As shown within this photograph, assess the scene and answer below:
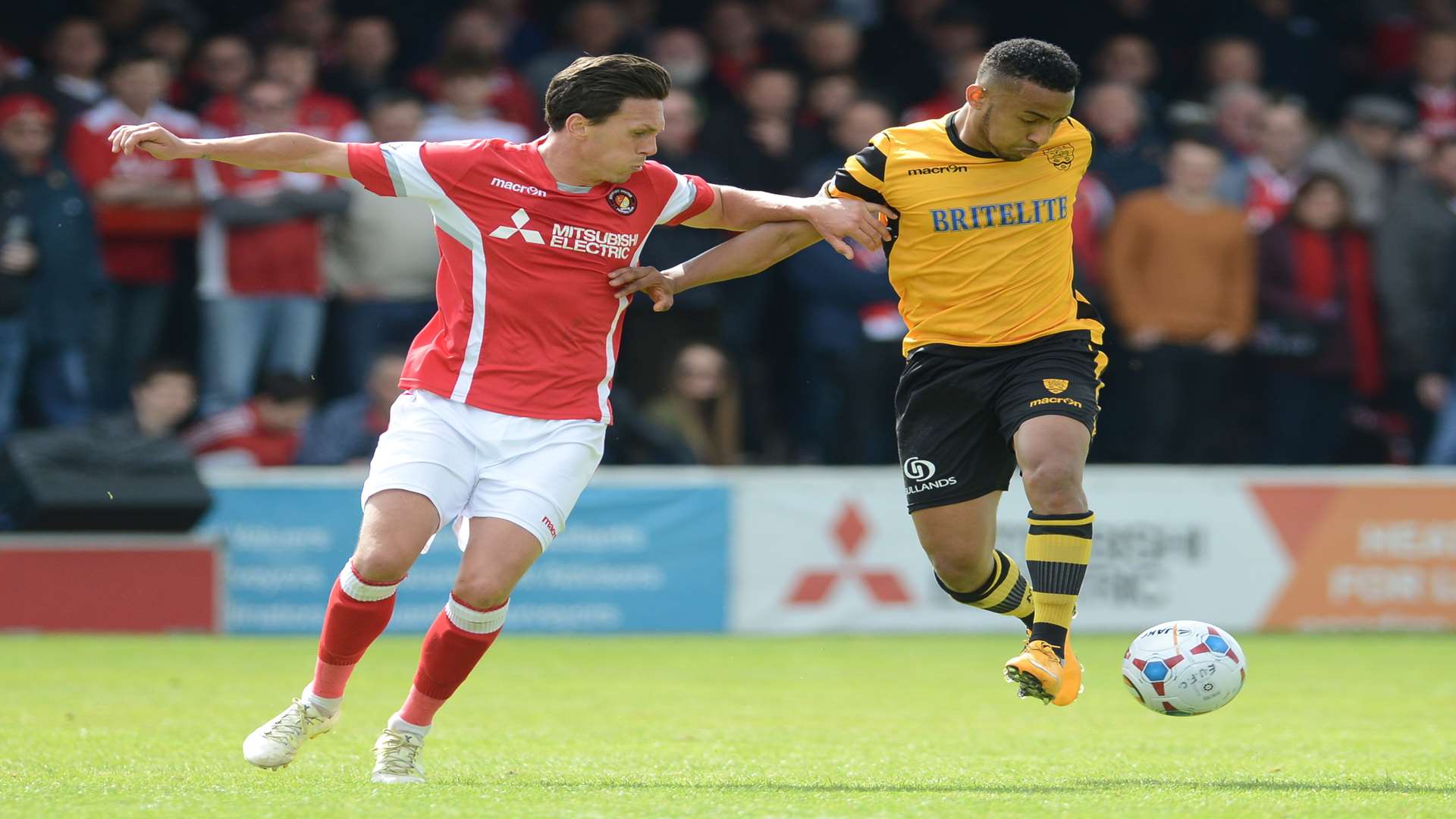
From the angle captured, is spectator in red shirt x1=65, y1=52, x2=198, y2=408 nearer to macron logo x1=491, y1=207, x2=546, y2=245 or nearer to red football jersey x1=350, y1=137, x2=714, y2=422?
red football jersey x1=350, y1=137, x2=714, y2=422

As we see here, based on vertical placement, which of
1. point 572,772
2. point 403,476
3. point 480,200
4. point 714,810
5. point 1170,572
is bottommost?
point 1170,572

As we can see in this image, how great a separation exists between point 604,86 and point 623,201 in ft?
1.43

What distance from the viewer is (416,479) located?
616 cm

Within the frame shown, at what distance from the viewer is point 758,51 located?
15266mm

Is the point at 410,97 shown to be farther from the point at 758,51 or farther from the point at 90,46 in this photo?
the point at 758,51

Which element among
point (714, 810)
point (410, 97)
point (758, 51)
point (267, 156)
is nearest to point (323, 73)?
point (410, 97)

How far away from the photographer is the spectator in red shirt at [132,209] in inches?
495

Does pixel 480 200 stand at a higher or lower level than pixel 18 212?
higher

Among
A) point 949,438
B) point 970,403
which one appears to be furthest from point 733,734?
point 970,403

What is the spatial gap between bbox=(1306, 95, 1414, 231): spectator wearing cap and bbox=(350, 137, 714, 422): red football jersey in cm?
933

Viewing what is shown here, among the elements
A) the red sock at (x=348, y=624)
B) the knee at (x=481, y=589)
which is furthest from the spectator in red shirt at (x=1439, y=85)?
the red sock at (x=348, y=624)

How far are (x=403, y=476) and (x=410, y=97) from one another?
23.3 ft

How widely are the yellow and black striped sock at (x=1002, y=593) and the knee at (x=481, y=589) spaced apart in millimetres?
1993

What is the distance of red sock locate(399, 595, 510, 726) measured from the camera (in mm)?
6258
